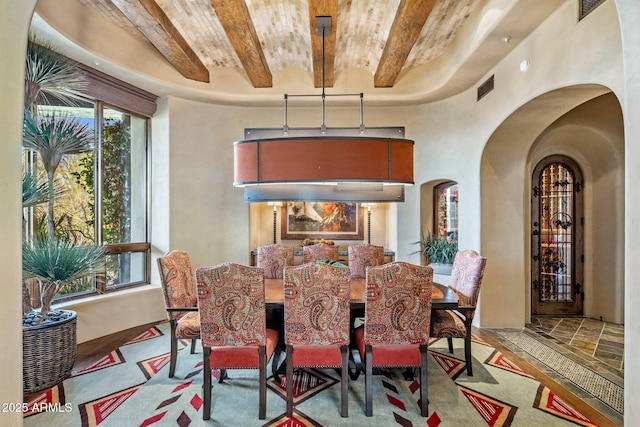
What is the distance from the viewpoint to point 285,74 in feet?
15.8

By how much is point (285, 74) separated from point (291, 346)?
4.05 m

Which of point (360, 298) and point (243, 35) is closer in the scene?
point (360, 298)

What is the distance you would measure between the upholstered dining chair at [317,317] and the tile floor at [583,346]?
Answer: 200cm

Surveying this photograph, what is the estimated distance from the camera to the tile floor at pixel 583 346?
8.61 ft

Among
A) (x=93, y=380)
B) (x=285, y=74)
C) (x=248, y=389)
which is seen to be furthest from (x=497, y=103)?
(x=93, y=380)

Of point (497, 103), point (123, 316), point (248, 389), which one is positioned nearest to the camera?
point (248, 389)

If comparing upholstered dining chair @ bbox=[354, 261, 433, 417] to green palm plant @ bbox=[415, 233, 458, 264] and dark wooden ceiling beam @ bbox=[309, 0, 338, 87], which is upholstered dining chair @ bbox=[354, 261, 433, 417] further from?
green palm plant @ bbox=[415, 233, 458, 264]

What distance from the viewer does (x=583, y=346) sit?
350 centimetres

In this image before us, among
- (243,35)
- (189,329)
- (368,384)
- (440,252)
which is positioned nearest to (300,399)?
(368,384)

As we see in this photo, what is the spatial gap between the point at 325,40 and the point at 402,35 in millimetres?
836

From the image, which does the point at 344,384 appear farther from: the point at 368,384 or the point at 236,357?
the point at 236,357

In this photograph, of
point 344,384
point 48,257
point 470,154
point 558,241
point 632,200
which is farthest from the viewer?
point 558,241

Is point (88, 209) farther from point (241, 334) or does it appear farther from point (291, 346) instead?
point (291, 346)

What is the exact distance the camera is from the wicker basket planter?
253 centimetres
